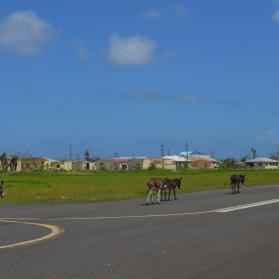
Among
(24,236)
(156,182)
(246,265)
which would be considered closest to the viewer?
(246,265)

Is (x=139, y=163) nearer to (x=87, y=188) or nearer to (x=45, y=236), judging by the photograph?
(x=87, y=188)

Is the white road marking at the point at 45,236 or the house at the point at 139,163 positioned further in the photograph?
the house at the point at 139,163

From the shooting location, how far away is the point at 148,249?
13.2m

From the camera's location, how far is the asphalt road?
10602 mm

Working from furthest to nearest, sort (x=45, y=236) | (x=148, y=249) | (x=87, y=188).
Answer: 1. (x=87, y=188)
2. (x=45, y=236)
3. (x=148, y=249)

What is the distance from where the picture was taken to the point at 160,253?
12.6 meters

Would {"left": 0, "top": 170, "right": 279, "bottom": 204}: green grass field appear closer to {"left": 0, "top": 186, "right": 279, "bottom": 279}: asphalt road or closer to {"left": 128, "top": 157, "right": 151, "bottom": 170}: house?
{"left": 0, "top": 186, "right": 279, "bottom": 279}: asphalt road

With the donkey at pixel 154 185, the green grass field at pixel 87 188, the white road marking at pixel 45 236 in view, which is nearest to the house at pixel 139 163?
the green grass field at pixel 87 188

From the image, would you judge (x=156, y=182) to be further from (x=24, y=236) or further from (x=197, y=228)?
(x=24, y=236)

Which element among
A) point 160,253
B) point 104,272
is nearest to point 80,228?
point 160,253

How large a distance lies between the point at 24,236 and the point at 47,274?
6.06 metres

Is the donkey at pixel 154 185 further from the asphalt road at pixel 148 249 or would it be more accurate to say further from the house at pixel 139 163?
the house at pixel 139 163

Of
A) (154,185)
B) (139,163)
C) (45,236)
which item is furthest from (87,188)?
(139,163)

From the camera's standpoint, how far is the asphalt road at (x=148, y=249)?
1060cm
